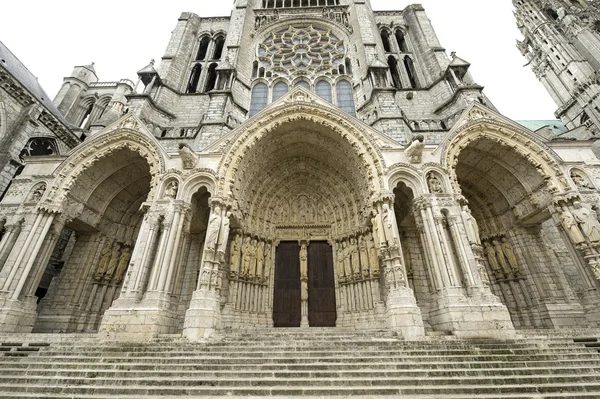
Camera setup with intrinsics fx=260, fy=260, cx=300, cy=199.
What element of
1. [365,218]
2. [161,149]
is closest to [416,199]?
[365,218]

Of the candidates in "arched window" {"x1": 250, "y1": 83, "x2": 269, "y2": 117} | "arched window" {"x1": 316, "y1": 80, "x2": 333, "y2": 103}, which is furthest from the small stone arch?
"arched window" {"x1": 316, "y1": 80, "x2": 333, "y2": 103}

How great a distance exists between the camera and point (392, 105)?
38.3 feet

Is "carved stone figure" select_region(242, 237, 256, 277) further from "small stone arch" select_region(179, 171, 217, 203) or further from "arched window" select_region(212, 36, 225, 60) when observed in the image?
"arched window" select_region(212, 36, 225, 60)

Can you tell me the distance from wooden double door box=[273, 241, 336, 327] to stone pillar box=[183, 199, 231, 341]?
305 centimetres

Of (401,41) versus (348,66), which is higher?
(401,41)

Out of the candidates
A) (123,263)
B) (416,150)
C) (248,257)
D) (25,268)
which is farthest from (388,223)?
(25,268)

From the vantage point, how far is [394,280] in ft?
21.8

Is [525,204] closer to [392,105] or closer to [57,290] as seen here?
[392,105]

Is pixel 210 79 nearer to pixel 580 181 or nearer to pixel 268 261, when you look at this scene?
pixel 268 261

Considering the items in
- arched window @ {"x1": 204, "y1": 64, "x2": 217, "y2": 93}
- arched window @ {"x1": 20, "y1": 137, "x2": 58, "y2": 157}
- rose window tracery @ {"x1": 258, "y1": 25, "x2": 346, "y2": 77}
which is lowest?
arched window @ {"x1": 20, "y1": 137, "x2": 58, "y2": 157}

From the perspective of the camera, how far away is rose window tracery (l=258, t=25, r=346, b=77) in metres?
15.7

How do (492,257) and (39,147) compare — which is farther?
(39,147)

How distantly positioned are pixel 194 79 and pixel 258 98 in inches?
171

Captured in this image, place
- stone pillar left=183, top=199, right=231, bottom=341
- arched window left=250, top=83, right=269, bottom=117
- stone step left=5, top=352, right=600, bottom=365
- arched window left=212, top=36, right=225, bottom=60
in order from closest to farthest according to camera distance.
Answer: stone step left=5, top=352, right=600, bottom=365, stone pillar left=183, top=199, right=231, bottom=341, arched window left=250, top=83, right=269, bottom=117, arched window left=212, top=36, right=225, bottom=60
